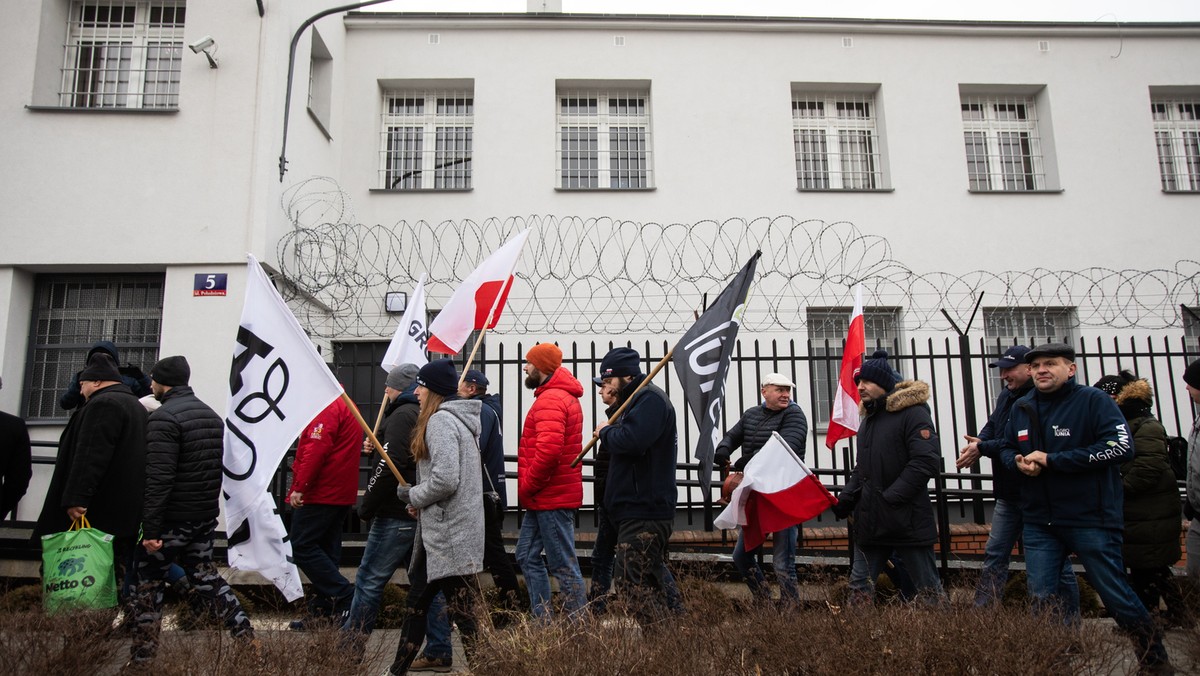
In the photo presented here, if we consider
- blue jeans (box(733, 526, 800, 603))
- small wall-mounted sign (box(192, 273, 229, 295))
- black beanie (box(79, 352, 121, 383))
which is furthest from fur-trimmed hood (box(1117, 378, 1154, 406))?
small wall-mounted sign (box(192, 273, 229, 295))

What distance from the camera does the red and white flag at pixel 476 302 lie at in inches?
248

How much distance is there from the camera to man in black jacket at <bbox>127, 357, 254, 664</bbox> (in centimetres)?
464

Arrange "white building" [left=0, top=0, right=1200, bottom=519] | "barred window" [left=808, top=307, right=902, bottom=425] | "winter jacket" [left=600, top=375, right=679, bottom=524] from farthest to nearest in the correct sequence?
"barred window" [left=808, top=307, right=902, bottom=425] → "white building" [left=0, top=0, right=1200, bottom=519] → "winter jacket" [left=600, top=375, right=679, bottom=524]

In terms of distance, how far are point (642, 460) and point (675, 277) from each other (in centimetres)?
614

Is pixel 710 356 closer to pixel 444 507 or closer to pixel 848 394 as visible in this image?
pixel 444 507

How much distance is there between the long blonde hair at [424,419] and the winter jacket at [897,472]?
2697 mm

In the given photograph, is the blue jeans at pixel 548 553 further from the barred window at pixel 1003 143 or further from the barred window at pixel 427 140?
the barred window at pixel 1003 143

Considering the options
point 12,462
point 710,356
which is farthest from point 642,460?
point 12,462

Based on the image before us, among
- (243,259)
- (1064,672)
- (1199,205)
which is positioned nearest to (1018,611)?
(1064,672)

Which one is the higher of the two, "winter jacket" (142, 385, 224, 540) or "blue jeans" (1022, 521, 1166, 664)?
"winter jacket" (142, 385, 224, 540)

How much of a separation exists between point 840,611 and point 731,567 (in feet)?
8.47

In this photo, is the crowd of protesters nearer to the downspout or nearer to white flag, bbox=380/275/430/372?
white flag, bbox=380/275/430/372

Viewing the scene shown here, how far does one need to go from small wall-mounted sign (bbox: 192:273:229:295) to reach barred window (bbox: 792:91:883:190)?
7.65 metres

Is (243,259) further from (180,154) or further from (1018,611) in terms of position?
(1018,611)
